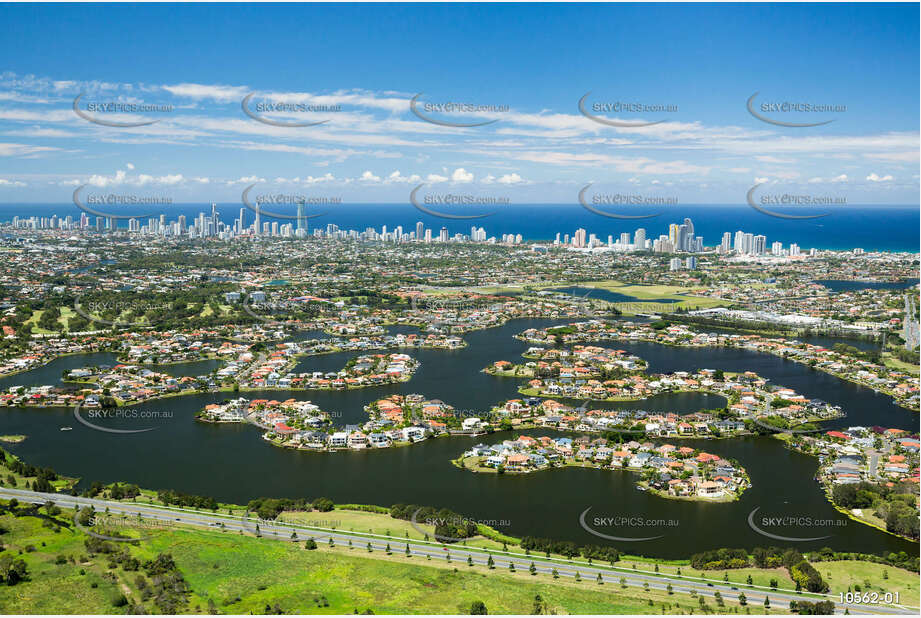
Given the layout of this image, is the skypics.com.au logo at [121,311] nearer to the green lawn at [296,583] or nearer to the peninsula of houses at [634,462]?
the peninsula of houses at [634,462]

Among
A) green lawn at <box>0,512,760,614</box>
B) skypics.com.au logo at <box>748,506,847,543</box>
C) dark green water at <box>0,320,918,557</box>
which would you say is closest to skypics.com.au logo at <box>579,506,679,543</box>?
dark green water at <box>0,320,918,557</box>

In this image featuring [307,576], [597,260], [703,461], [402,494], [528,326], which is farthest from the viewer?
[597,260]

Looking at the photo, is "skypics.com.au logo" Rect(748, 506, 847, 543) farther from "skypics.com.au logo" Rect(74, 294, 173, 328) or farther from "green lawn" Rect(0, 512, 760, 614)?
"skypics.com.au logo" Rect(74, 294, 173, 328)

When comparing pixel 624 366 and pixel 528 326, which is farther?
pixel 528 326

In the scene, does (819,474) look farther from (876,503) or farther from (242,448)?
(242,448)

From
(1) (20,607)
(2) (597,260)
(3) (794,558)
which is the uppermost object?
(2) (597,260)

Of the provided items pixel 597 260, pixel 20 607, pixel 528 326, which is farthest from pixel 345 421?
pixel 597 260

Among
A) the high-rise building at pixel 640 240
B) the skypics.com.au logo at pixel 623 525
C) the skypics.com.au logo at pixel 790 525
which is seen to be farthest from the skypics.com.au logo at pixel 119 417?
the high-rise building at pixel 640 240
